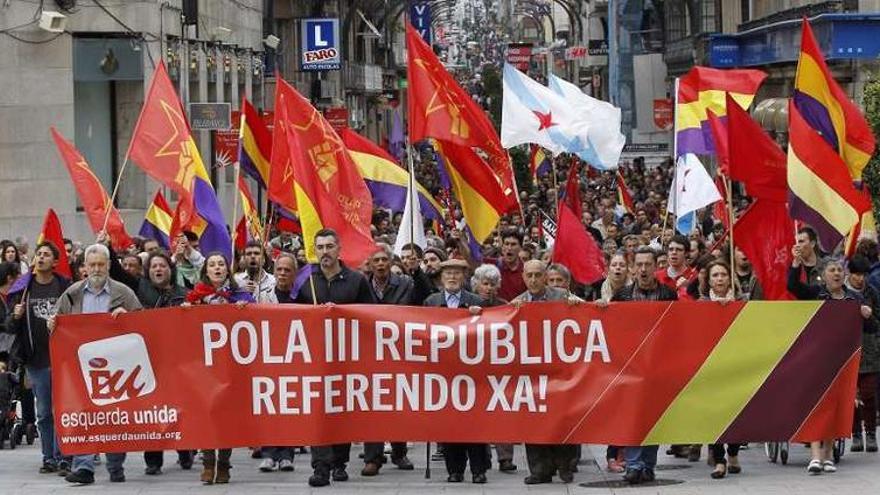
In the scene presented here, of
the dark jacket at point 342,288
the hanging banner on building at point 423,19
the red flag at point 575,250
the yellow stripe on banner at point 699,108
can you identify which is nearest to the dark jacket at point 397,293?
the dark jacket at point 342,288

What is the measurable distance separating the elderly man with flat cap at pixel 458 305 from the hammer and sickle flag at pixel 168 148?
13.9ft

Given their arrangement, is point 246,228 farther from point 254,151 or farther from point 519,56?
point 519,56

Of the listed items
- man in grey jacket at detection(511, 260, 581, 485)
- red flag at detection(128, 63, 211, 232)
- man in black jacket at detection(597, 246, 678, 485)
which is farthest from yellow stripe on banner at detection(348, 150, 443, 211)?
man in grey jacket at detection(511, 260, 581, 485)

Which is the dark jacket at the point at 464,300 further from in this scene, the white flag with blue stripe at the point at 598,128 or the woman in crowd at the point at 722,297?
the white flag with blue stripe at the point at 598,128

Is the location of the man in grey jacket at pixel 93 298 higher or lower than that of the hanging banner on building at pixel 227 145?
lower

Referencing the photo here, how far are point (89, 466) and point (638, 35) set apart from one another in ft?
202

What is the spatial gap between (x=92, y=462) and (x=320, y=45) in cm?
4215

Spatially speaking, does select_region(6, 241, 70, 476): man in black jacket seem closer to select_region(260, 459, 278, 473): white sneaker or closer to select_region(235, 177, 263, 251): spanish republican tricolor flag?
select_region(260, 459, 278, 473): white sneaker

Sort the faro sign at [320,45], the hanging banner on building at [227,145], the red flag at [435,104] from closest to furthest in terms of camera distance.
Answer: the red flag at [435,104], the hanging banner on building at [227,145], the faro sign at [320,45]

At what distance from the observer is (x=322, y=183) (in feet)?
49.5

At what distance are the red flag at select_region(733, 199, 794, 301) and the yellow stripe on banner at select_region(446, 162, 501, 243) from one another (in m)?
3.30

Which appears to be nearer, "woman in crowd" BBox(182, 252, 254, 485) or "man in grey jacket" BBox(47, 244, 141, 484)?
"man in grey jacket" BBox(47, 244, 141, 484)

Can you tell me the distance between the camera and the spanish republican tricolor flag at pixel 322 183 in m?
14.9

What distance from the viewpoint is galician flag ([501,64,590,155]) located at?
73.2 ft
